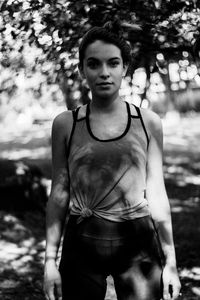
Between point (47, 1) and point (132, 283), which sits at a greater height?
point (47, 1)

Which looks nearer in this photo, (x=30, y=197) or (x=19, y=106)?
(x=19, y=106)

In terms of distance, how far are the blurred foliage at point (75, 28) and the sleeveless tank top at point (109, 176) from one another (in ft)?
5.04

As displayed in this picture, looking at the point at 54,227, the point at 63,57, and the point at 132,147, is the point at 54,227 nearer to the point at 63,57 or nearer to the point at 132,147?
the point at 132,147

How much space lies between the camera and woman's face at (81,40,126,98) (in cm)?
252

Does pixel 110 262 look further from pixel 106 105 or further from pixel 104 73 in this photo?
pixel 104 73

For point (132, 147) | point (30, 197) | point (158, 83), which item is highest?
point (158, 83)

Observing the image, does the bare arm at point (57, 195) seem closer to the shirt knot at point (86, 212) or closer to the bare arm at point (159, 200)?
the shirt knot at point (86, 212)

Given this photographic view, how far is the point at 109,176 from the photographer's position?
2459mm

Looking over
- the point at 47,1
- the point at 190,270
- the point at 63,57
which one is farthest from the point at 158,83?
the point at 190,270

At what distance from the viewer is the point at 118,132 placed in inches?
99.2

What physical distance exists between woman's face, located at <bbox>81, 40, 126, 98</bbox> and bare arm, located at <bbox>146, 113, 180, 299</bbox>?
0.24 metres

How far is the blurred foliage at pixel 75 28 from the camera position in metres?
3.88

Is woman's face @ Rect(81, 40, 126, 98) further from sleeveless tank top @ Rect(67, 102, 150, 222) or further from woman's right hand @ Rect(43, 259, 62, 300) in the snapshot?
woman's right hand @ Rect(43, 259, 62, 300)

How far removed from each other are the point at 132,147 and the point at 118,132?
0.32 ft
